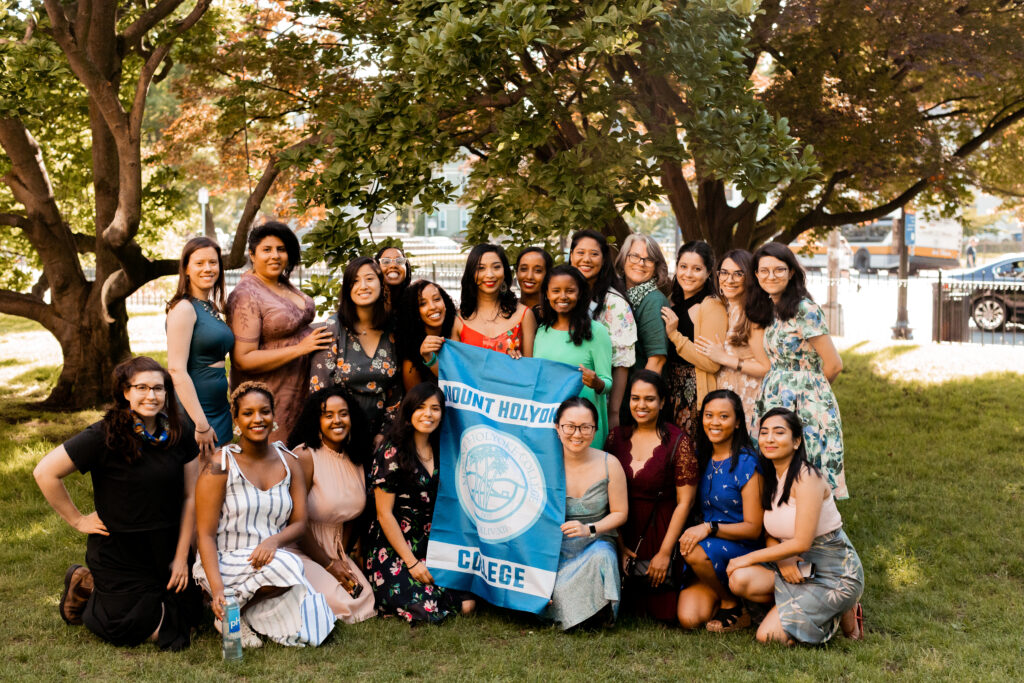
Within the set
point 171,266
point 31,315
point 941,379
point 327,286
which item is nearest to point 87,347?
point 31,315

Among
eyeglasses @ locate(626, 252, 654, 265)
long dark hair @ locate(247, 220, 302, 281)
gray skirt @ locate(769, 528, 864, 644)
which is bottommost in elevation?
gray skirt @ locate(769, 528, 864, 644)

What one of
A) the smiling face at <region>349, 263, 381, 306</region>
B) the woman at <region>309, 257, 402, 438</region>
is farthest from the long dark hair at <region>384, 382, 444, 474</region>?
the smiling face at <region>349, 263, 381, 306</region>

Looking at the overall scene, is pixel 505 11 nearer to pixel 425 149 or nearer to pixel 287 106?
pixel 425 149

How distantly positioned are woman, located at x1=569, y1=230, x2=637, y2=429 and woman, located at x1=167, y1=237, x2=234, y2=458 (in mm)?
2113

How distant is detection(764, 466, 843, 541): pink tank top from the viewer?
516cm

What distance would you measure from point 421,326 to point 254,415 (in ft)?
4.07

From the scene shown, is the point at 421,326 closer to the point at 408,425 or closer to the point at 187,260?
the point at 408,425

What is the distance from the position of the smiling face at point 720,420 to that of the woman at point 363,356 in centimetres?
182

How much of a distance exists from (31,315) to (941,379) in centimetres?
1188

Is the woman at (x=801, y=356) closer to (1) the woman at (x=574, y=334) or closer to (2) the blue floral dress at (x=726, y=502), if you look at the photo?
(2) the blue floral dress at (x=726, y=502)

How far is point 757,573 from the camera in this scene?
5234 mm

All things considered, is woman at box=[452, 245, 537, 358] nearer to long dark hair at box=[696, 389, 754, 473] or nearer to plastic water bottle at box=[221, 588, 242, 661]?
long dark hair at box=[696, 389, 754, 473]

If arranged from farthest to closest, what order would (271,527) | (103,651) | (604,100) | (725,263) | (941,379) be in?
1. (941,379)
2. (604,100)
3. (725,263)
4. (271,527)
5. (103,651)

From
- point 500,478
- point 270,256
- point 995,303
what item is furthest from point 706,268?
point 995,303
